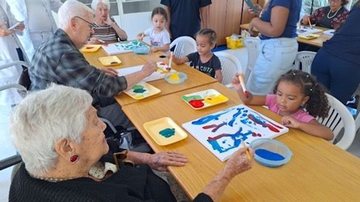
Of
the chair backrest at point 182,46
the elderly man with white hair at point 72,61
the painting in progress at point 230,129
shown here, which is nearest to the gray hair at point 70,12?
the elderly man with white hair at point 72,61

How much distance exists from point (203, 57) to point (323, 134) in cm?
123

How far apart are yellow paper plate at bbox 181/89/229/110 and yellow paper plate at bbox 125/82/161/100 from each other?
19 centimetres

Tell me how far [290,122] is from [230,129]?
0.28 meters

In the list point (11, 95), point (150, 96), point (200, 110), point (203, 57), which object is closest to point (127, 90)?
point (150, 96)

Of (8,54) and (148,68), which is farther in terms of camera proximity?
(8,54)

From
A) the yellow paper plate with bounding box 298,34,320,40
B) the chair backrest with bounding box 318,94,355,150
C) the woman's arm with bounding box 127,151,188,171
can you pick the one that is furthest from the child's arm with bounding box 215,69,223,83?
the yellow paper plate with bounding box 298,34,320,40

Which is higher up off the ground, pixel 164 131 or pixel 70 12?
pixel 70 12


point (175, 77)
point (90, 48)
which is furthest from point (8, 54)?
point (175, 77)

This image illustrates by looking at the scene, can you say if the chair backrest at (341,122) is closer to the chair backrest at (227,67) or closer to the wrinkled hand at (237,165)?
the wrinkled hand at (237,165)

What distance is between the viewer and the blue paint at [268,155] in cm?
102

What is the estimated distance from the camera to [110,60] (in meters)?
2.13

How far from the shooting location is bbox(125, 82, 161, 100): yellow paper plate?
60.7 inches

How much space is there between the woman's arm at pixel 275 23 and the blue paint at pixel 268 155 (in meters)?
1.02

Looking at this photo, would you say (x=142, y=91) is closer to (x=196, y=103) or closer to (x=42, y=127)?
(x=196, y=103)
